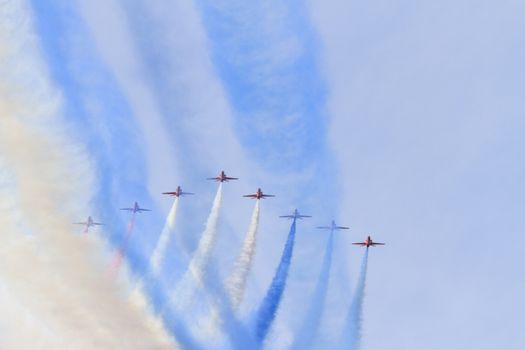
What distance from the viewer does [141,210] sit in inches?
3342

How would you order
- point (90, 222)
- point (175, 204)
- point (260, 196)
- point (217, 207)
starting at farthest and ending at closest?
point (260, 196) → point (175, 204) → point (217, 207) → point (90, 222)

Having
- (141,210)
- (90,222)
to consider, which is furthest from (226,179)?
(90,222)

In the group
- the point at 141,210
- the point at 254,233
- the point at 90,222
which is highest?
the point at 141,210

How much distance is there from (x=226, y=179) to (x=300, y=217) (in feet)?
45.2

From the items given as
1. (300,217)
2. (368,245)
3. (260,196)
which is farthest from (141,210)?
(368,245)

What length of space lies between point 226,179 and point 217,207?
1274cm

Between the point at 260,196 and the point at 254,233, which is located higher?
the point at 260,196

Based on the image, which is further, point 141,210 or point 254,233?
point 141,210

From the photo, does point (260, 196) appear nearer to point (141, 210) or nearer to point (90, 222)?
point (141, 210)

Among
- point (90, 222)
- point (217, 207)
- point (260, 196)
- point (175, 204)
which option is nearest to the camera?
point (90, 222)

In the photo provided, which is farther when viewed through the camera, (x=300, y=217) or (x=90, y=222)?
(x=300, y=217)

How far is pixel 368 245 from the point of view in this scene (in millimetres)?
85625

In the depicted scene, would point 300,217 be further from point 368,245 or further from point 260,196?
point 368,245

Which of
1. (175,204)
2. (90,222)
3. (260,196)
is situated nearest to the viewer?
(90,222)
